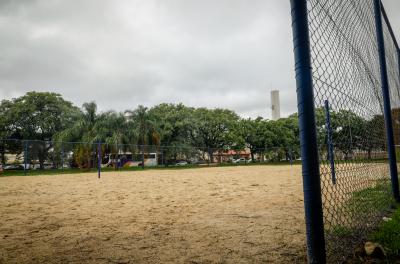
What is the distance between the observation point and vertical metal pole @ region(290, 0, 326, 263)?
5.05 ft

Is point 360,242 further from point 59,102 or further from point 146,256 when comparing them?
point 59,102

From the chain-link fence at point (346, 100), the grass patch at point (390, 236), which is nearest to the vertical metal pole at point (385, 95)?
the chain-link fence at point (346, 100)

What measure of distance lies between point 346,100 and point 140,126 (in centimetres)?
2780

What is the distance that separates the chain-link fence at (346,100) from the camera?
1.88m

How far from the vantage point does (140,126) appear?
29.5 metres

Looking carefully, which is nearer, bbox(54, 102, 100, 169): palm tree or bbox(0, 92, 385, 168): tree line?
bbox(54, 102, 100, 169): palm tree

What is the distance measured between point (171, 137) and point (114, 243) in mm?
35248

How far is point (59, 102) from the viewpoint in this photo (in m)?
37.5

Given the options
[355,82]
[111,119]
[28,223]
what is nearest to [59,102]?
[111,119]

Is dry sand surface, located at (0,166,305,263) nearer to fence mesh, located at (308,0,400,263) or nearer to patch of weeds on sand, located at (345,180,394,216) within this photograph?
fence mesh, located at (308,0,400,263)

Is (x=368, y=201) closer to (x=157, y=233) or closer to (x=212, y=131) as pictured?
(x=157, y=233)

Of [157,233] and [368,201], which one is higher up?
[368,201]

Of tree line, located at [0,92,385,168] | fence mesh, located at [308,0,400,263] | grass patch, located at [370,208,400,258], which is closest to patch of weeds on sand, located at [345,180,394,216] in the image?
fence mesh, located at [308,0,400,263]

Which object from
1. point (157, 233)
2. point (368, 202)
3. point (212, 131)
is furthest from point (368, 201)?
point (212, 131)
